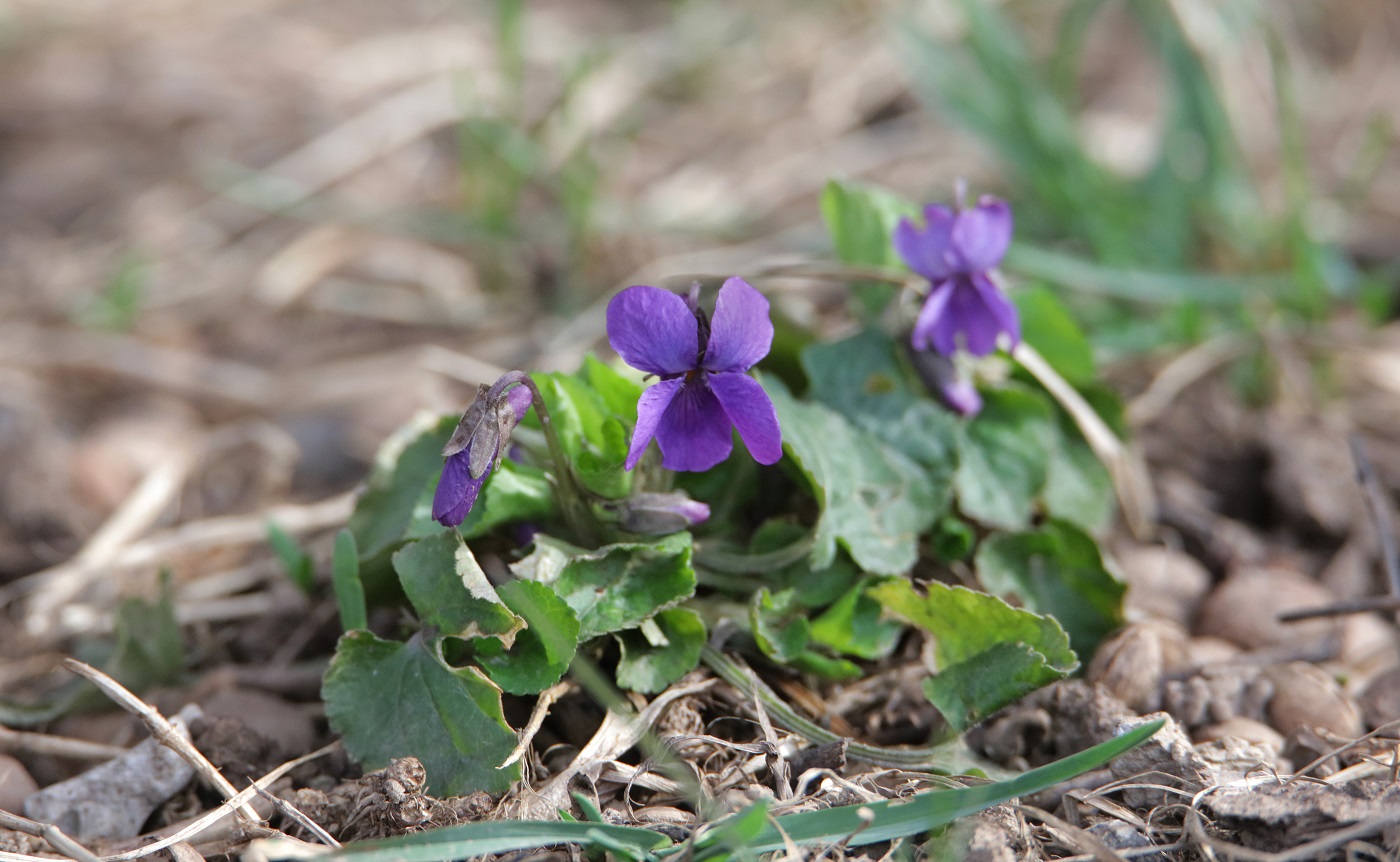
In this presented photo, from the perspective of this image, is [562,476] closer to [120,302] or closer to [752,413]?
[752,413]

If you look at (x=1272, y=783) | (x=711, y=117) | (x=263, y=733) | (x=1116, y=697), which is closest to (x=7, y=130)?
(x=711, y=117)

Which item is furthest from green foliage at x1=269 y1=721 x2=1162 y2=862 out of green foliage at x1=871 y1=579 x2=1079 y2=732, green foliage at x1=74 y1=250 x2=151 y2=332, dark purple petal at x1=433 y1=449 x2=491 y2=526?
green foliage at x1=74 y1=250 x2=151 y2=332

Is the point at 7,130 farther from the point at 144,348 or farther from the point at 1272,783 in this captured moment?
the point at 1272,783

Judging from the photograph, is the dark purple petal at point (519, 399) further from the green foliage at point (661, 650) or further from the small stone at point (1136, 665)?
the small stone at point (1136, 665)

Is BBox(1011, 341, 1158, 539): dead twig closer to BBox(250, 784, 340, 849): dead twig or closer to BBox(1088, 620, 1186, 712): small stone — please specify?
BBox(1088, 620, 1186, 712): small stone

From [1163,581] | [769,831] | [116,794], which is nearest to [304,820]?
[116,794]

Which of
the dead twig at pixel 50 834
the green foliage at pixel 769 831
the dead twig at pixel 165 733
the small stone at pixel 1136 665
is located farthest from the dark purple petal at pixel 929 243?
the dead twig at pixel 50 834

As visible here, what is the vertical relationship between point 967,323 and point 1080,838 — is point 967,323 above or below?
above
